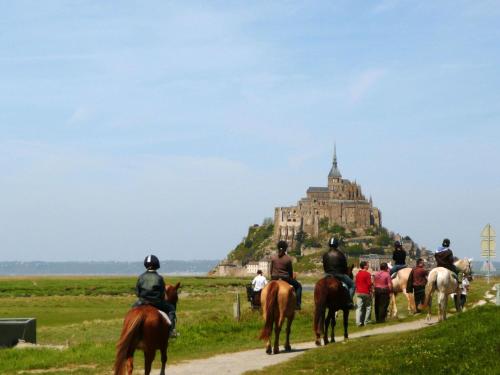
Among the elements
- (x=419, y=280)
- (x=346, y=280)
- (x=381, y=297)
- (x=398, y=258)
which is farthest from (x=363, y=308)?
(x=346, y=280)

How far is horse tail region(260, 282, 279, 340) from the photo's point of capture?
19.7 meters

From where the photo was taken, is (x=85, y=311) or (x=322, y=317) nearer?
(x=322, y=317)

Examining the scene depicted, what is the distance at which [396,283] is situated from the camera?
99.7 feet

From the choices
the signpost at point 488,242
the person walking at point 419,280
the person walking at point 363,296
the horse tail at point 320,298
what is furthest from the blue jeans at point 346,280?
the signpost at point 488,242

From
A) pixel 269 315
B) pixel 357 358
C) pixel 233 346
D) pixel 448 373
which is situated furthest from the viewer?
pixel 233 346

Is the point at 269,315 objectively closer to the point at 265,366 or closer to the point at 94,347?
the point at 265,366

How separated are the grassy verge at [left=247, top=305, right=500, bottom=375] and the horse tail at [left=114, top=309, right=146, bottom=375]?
2951 mm

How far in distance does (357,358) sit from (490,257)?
83.4ft

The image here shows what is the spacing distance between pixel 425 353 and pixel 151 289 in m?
5.52

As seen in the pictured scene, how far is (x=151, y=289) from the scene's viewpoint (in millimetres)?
15828

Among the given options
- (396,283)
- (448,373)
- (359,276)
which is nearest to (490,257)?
(396,283)

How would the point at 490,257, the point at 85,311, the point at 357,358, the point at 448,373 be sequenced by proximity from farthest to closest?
the point at 85,311
the point at 490,257
the point at 357,358
the point at 448,373

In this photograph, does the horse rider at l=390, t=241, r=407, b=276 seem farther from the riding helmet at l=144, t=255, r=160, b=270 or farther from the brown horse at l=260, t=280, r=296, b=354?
the riding helmet at l=144, t=255, r=160, b=270

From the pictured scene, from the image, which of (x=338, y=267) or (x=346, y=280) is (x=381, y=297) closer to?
(x=346, y=280)
